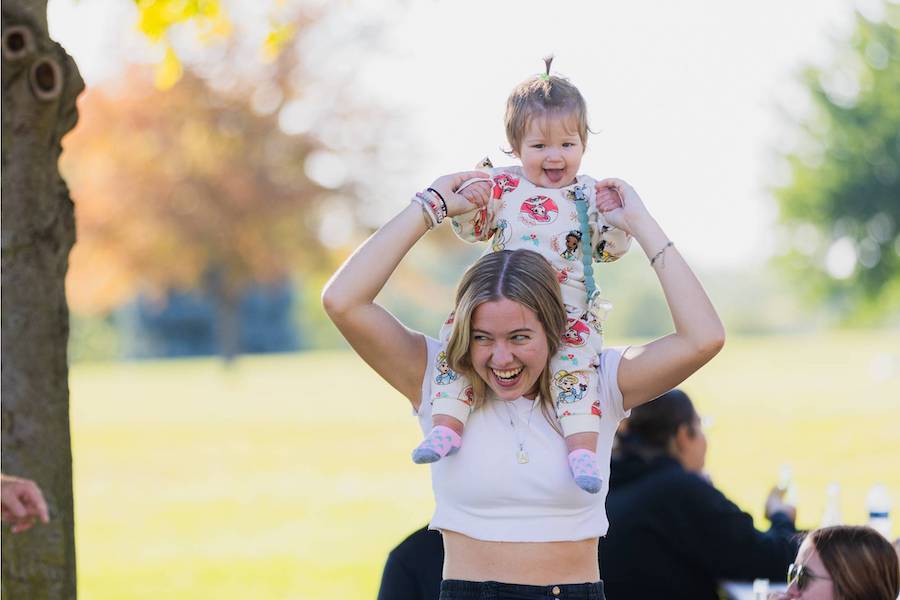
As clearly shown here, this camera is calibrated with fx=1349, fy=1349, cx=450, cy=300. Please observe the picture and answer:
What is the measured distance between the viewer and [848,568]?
2.97 meters

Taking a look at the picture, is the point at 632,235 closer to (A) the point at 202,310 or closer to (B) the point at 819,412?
(B) the point at 819,412

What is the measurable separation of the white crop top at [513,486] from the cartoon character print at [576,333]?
0.13 m

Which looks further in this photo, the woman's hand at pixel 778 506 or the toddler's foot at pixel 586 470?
the woman's hand at pixel 778 506

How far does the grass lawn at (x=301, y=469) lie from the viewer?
10.3m

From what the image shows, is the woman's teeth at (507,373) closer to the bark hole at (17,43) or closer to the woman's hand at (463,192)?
the woman's hand at (463,192)

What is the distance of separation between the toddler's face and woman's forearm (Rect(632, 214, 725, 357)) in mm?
345

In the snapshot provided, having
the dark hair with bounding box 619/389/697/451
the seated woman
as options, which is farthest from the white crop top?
the dark hair with bounding box 619/389/697/451

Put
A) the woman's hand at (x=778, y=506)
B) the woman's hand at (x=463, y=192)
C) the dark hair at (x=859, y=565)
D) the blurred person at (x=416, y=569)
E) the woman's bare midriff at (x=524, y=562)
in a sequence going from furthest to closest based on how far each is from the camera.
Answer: the woman's hand at (x=778, y=506) < the blurred person at (x=416, y=569) < the woman's hand at (x=463, y=192) < the woman's bare midriff at (x=524, y=562) < the dark hair at (x=859, y=565)

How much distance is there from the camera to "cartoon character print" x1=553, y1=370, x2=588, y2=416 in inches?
125

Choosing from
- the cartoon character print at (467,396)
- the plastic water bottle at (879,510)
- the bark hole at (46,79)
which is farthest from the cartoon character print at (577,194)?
the bark hole at (46,79)

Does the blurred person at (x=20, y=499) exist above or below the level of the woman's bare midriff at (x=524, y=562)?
above

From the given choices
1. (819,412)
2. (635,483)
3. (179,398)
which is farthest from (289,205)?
(635,483)

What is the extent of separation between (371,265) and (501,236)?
1.26ft

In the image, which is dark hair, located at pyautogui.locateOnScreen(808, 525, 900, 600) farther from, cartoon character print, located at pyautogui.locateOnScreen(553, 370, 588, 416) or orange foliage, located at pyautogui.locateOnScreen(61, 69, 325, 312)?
orange foliage, located at pyautogui.locateOnScreen(61, 69, 325, 312)
